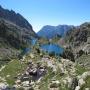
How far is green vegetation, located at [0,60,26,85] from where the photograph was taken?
109 ft

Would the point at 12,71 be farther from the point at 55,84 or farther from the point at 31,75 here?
the point at 55,84

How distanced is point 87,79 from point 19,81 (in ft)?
29.9

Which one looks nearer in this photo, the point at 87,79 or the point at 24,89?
the point at 87,79

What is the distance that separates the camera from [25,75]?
34.2 metres

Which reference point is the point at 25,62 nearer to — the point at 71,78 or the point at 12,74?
the point at 12,74

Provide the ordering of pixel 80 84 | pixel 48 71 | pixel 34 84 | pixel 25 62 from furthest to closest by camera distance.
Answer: pixel 25 62
pixel 48 71
pixel 34 84
pixel 80 84

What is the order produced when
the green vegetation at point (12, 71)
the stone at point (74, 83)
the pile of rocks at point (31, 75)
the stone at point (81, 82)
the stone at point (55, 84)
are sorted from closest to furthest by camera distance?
1. the stone at point (81, 82)
2. the stone at point (74, 83)
3. the stone at point (55, 84)
4. the pile of rocks at point (31, 75)
5. the green vegetation at point (12, 71)

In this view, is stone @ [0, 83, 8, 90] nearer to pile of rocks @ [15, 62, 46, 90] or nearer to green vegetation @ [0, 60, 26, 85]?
green vegetation @ [0, 60, 26, 85]

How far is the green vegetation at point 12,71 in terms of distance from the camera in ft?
109

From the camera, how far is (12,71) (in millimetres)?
35656

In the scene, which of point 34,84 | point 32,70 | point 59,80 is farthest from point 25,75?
point 59,80

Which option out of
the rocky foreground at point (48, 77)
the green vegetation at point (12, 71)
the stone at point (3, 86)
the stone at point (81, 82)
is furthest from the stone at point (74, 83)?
the green vegetation at point (12, 71)

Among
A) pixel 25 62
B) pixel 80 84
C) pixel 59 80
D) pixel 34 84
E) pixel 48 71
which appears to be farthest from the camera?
pixel 25 62

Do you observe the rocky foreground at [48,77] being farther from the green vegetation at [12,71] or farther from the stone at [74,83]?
the green vegetation at [12,71]
